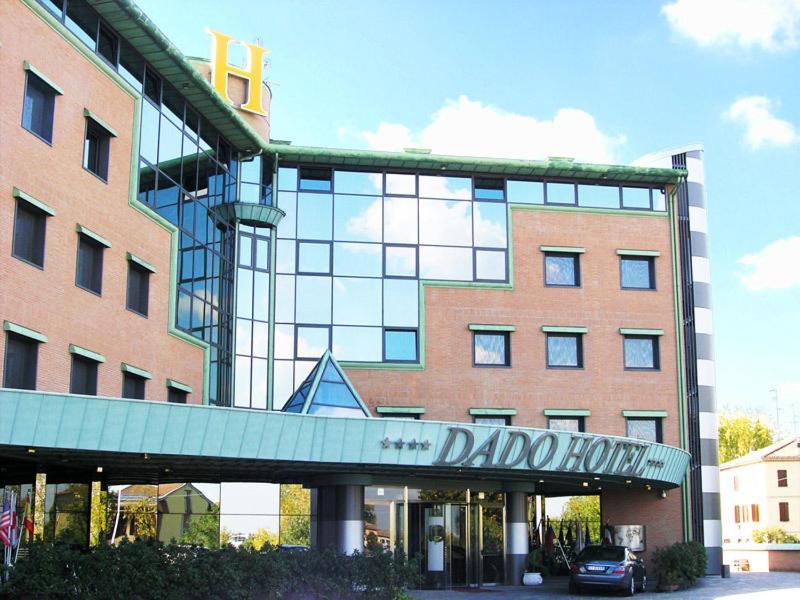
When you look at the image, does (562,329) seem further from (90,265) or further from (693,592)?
(90,265)

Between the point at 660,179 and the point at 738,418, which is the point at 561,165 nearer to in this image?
the point at 660,179

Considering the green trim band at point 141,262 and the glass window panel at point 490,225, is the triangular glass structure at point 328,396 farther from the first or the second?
the glass window panel at point 490,225

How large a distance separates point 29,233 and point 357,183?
1668 cm

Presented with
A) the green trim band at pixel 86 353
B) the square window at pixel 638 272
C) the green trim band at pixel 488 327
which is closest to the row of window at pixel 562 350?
the green trim band at pixel 488 327

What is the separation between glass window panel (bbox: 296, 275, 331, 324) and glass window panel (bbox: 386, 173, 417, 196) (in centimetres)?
435

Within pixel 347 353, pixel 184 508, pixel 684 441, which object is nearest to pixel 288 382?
pixel 347 353

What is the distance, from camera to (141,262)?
1225 inches

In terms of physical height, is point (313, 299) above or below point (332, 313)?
above

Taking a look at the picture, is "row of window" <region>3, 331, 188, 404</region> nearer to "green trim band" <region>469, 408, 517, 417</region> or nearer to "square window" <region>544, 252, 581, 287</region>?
"green trim band" <region>469, 408, 517, 417</region>

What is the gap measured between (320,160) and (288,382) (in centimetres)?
849

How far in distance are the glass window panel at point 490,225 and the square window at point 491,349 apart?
3482mm

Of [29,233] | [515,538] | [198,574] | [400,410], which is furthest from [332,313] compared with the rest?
[198,574]

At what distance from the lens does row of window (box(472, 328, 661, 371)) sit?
40312 millimetres

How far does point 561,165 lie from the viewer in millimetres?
41000
